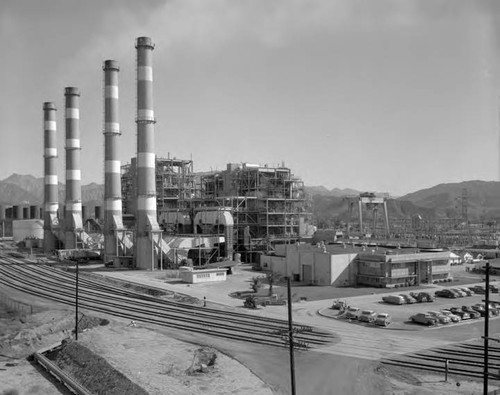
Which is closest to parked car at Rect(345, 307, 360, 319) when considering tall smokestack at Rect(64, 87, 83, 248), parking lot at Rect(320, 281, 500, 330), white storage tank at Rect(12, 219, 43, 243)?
parking lot at Rect(320, 281, 500, 330)

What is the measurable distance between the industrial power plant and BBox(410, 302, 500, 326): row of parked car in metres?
36.3

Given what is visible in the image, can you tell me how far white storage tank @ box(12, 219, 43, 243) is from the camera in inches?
4589

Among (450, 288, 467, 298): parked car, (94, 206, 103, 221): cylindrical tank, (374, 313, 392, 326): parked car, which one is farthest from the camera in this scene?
(94, 206, 103, 221): cylindrical tank

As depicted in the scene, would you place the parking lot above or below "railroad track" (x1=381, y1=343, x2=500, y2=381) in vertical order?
below

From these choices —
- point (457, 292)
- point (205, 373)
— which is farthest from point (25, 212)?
point (205, 373)

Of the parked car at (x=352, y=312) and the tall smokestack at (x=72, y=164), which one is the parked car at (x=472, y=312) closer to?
the parked car at (x=352, y=312)

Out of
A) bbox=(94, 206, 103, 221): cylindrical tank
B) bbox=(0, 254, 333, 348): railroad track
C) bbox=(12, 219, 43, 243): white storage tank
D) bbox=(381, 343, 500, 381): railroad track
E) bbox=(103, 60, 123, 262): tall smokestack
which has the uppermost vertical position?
bbox=(103, 60, 123, 262): tall smokestack

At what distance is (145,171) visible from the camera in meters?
68.8

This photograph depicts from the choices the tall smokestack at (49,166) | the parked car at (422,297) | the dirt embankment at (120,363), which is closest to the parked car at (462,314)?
the parked car at (422,297)

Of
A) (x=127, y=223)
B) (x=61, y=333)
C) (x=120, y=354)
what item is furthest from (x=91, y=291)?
(x=127, y=223)

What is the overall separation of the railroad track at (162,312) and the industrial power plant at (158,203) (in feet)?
41.1

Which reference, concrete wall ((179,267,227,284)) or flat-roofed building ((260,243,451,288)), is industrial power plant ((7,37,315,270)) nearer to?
concrete wall ((179,267,227,284))

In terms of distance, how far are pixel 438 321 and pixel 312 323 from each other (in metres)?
8.35

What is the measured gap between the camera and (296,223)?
86312 mm
